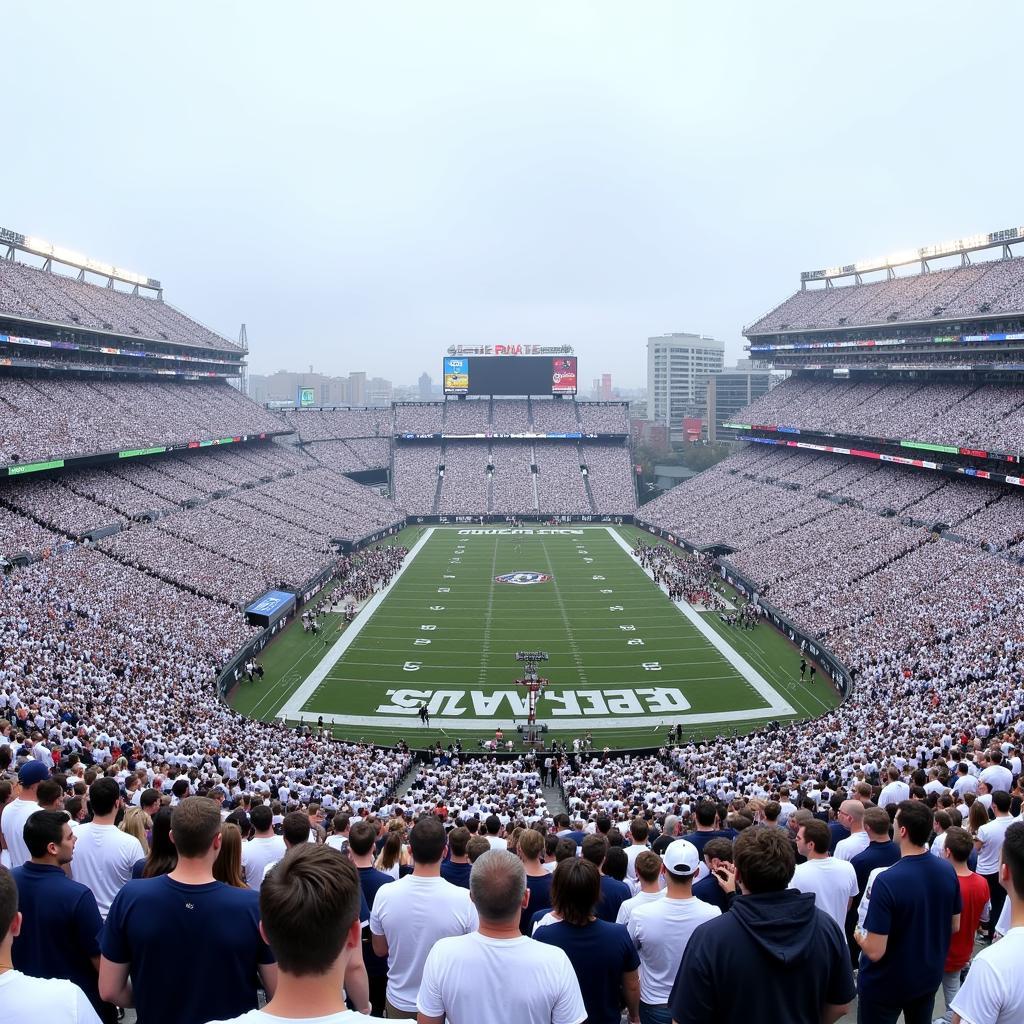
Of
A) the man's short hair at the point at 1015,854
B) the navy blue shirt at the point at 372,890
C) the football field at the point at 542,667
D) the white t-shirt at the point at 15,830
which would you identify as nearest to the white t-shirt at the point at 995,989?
the man's short hair at the point at 1015,854

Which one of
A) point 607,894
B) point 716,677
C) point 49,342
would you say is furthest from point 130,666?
point 49,342

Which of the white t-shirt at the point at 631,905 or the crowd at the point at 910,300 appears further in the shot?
the crowd at the point at 910,300

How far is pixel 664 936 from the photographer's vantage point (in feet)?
16.4

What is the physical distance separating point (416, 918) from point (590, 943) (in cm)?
110

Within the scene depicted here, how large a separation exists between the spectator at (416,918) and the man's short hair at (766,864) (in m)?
1.83

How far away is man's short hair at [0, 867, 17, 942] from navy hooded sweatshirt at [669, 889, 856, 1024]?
2562mm

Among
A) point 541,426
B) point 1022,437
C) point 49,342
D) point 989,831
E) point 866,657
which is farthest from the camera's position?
point 541,426

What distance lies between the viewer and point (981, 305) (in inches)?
2068

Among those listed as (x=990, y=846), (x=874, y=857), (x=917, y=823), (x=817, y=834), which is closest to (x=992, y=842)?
(x=990, y=846)

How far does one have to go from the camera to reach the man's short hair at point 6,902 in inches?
120

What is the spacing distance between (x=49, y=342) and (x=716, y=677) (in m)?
41.5

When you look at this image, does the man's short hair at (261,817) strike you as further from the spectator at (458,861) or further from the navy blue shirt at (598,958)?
the navy blue shirt at (598,958)

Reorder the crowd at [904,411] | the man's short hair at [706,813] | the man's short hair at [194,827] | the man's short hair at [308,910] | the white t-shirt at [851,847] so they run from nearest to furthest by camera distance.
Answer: the man's short hair at [308,910] → the man's short hair at [194,827] → the white t-shirt at [851,847] → the man's short hair at [706,813] → the crowd at [904,411]

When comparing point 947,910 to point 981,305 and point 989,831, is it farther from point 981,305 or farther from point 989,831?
point 981,305
